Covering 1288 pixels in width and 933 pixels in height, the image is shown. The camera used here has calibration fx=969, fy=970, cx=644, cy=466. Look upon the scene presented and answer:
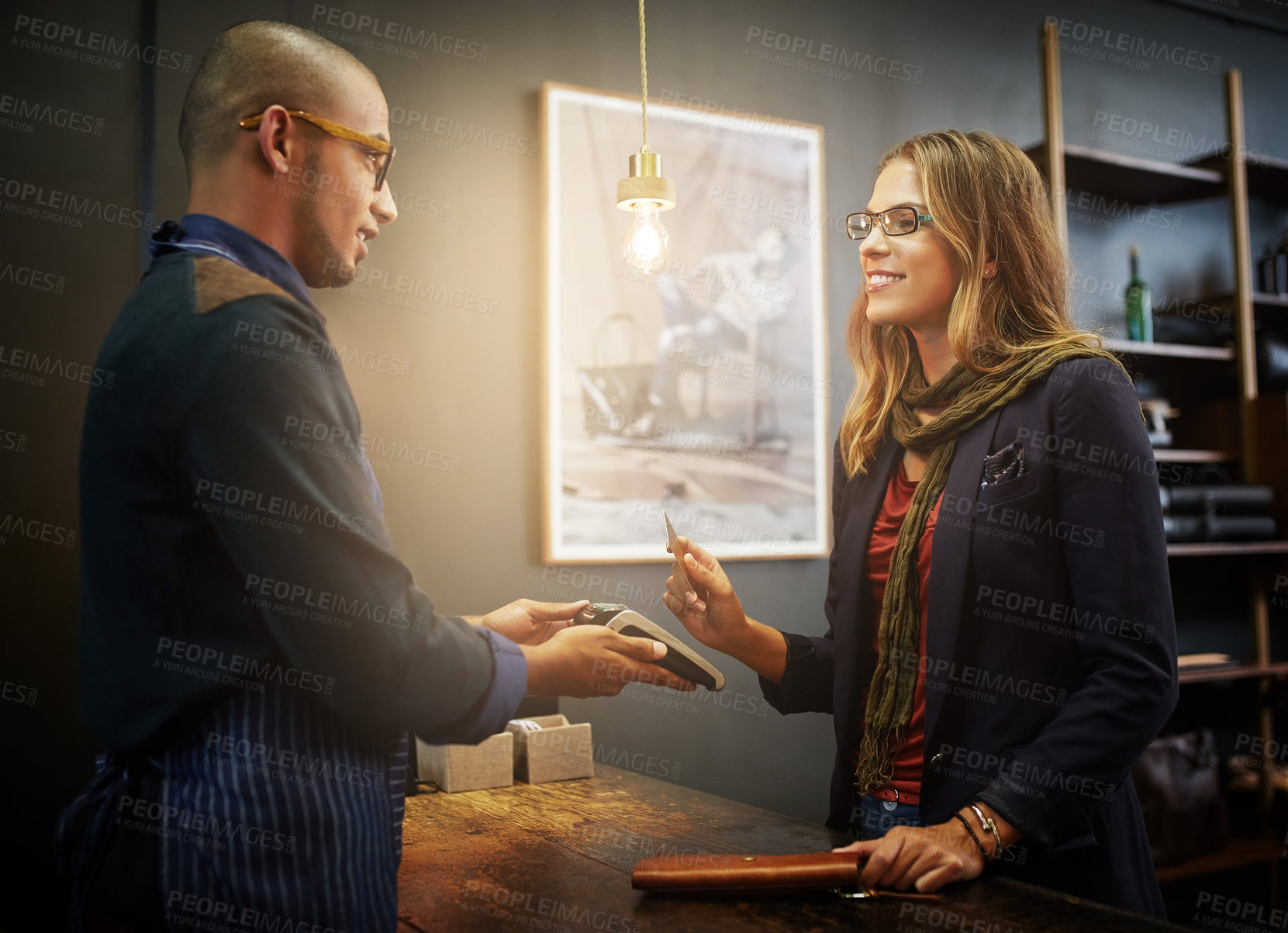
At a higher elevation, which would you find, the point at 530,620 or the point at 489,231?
the point at 489,231

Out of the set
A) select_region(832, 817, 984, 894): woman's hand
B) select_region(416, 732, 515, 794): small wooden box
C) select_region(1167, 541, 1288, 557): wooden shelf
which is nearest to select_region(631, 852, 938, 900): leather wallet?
select_region(832, 817, 984, 894): woman's hand

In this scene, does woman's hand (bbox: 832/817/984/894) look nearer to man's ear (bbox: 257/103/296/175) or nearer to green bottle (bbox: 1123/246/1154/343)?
man's ear (bbox: 257/103/296/175)

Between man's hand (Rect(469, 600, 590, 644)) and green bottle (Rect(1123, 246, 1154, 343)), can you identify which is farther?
green bottle (Rect(1123, 246, 1154, 343))

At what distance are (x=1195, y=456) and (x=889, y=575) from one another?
2.48 metres

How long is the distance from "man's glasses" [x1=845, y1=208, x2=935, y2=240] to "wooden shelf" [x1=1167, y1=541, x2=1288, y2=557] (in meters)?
2.23

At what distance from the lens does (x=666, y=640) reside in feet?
6.15

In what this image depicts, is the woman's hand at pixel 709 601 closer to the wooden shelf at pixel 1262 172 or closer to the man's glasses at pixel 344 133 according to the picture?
the man's glasses at pixel 344 133

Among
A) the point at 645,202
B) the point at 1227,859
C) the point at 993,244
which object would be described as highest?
the point at 645,202

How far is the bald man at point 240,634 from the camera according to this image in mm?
1104

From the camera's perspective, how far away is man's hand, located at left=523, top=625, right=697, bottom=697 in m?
1.45

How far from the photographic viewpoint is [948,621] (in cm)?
169

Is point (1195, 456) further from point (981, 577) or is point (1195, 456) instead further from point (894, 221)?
point (981, 577)

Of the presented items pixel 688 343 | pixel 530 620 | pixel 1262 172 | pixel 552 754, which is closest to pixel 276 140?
pixel 530 620

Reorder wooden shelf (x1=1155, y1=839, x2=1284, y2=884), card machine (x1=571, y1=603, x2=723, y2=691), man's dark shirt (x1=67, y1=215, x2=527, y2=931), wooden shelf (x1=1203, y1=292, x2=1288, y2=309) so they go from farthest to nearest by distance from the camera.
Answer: wooden shelf (x1=1203, y1=292, x2=1288, y2=309)
wooden shelf (x1=1155, y1=839, x2=1284, y2=884)
card machine (x1=571, y1=603, x2=723, y2=691)
man's dark shirt (x1=67, y1=215, x2=527, y2=931)
